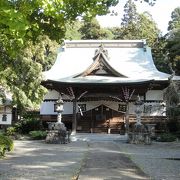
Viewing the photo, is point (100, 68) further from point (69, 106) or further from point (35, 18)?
point (35, 18)

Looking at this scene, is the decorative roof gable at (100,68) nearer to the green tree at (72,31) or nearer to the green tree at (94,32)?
the green tree at (72,31)

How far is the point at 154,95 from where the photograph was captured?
116 ft

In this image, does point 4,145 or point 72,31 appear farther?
point 72,31

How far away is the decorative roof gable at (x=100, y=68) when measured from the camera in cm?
3356

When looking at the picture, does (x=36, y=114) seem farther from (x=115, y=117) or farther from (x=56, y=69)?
(x=115, y=117)

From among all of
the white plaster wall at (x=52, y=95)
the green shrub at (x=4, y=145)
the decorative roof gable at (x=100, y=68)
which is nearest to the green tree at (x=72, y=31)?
the decorative roof gable at (x=100, y=68)

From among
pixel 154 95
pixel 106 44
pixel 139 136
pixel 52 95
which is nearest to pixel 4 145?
pixel 139 136

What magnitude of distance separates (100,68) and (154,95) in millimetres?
5772

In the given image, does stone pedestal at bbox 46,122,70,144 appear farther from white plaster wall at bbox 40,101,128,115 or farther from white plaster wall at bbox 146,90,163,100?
white plaster wall at bbox 146,90,163,100

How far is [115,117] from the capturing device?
3400cm

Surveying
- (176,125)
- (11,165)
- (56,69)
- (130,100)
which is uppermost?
(56,69)

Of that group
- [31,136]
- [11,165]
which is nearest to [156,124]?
[31,136]

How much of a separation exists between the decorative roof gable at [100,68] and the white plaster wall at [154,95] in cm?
354

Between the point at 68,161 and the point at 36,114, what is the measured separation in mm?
24594
